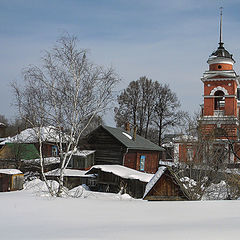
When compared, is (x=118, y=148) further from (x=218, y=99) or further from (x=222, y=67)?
(x=222, y=67)

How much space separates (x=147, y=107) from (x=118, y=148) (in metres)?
12.1

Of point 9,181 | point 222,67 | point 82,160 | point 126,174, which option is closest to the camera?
point 9,181

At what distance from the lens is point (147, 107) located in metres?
40.3

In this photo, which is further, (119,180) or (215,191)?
(119,180)

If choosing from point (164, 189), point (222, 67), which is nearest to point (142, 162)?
point (222, 67)

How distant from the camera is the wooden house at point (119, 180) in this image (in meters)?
21.3

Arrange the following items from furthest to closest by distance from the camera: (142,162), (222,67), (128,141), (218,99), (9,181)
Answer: (218,99) < (222,67) < (142,162) < (128,141) < (9,181)

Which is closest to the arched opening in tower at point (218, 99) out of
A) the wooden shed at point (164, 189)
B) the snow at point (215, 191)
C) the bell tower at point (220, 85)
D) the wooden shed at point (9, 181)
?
the bell tower at point (220, 85)

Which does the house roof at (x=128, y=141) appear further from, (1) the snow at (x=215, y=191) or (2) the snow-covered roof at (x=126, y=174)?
(1) the snow at (x=215, y=191)

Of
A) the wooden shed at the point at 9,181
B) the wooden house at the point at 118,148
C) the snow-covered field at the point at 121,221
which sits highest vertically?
the wooden house at the point at 118,148

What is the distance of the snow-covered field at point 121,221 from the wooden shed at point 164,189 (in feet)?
21.4

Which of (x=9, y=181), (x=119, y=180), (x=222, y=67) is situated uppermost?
(x=222, y=67)

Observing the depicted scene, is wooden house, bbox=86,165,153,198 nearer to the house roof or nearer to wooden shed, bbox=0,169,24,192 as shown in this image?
wooden shed, bbox=0,169,24,192

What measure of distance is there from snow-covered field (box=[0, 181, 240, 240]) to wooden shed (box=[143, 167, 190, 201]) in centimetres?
651
